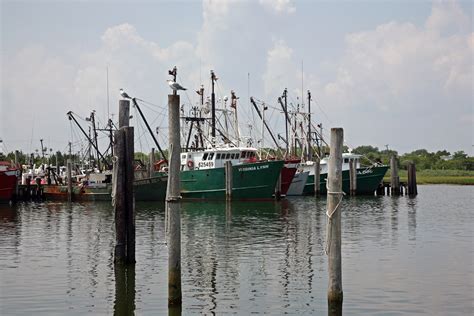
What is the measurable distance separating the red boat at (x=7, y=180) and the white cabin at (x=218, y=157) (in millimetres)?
12768

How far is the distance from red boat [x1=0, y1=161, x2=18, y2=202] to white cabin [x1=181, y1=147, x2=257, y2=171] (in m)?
12.8

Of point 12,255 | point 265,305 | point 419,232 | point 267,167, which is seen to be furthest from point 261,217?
point 265,305

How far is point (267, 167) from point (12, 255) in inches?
1197

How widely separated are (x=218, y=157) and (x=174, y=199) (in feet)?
125

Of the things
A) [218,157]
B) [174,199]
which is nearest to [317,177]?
[218,157]

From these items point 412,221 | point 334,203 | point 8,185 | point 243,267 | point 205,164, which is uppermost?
point 205,164

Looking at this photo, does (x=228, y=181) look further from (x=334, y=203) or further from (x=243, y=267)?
(x=334, y=203)

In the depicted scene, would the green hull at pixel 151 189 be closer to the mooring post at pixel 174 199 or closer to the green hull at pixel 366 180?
the green hull at pixel 366 180

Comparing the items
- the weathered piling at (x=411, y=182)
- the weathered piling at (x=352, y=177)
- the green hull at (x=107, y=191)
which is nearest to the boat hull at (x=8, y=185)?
the green hull at (x=107, y=191)

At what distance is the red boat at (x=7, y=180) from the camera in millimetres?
51688

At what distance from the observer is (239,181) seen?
52281 millimetres

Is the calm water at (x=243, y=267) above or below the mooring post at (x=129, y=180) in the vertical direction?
below

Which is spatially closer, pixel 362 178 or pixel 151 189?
pixel 151 189

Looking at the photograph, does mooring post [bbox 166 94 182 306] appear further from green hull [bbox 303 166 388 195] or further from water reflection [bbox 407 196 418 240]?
green hull [bbox 303 166 388 195]
